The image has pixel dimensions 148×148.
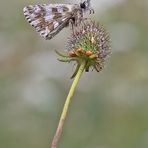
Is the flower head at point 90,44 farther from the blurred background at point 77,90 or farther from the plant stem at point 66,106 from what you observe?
the blurred background at point 77,90

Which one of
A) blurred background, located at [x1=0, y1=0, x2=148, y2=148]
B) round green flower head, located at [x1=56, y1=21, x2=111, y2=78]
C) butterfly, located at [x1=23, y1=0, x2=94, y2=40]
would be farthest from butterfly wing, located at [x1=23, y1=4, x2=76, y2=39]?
blurred background, located at [x1=0, y1=0, x2=148, y2=148]

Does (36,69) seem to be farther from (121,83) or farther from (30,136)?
(30,136)

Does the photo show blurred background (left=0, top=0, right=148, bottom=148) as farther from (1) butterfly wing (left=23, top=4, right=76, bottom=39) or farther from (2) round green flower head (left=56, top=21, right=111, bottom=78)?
(1) butterfly wing (left=23, top=4, right=76, bottom=39)

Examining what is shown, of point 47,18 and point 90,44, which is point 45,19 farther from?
point 90,44

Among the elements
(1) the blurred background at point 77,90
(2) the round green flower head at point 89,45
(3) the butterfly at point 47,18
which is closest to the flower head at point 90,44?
(2) the round green flower head at point 89,45

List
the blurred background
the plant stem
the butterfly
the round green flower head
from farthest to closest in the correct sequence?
the blurred background → the round green flower head → the butterfly → the plant stem
